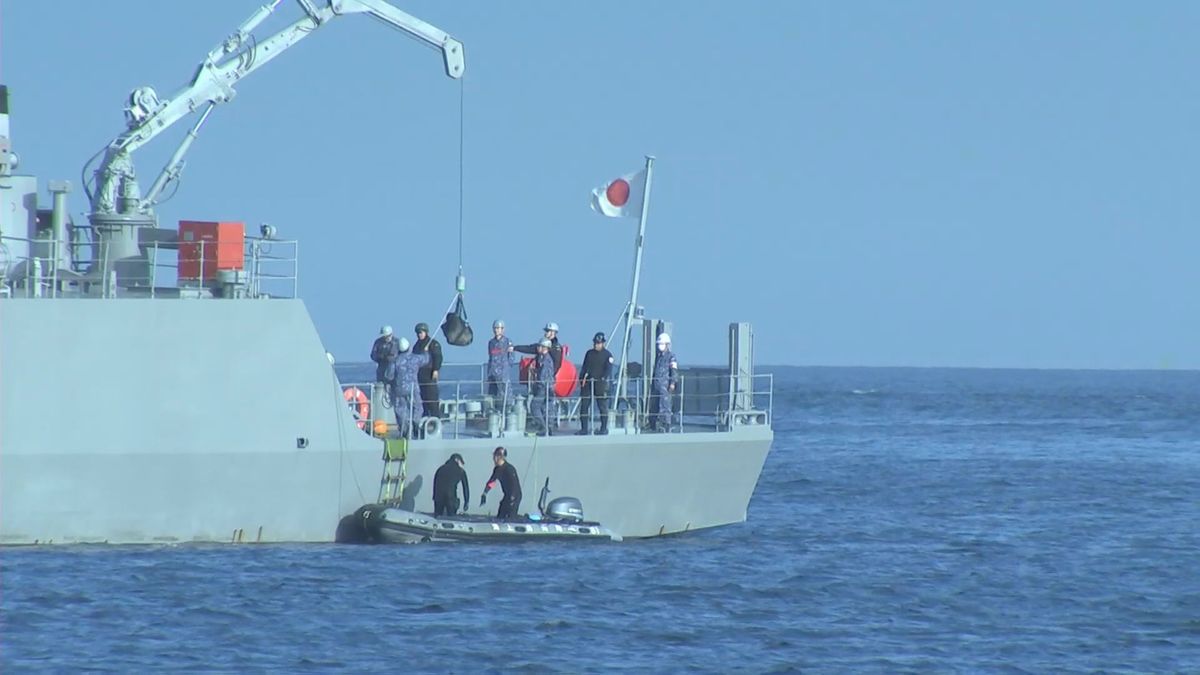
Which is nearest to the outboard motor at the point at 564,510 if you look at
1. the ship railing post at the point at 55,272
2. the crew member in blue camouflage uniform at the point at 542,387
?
the crew member in blue camouflage uniform at the point at 542,387

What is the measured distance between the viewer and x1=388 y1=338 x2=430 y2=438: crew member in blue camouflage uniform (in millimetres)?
22250

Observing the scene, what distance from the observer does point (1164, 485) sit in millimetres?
37688

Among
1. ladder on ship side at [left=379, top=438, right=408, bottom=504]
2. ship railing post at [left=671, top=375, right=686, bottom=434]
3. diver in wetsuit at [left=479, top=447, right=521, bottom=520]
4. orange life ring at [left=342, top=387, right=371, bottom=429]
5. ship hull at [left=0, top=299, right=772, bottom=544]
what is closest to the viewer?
ship hull at [left=0, top=299, right=772, bottom=544]

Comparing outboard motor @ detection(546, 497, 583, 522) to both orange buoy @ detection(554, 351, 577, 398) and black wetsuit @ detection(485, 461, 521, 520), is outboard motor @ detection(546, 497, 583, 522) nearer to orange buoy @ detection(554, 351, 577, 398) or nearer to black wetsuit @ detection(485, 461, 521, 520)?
black wetsuit @ detection(485, 461, 521, 520)

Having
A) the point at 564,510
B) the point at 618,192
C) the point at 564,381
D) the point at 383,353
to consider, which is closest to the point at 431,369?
the point at 383,353

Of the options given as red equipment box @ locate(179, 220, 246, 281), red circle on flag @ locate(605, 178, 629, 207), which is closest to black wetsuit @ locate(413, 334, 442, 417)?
red equipment box @ locate(179, 220, 246, 281)

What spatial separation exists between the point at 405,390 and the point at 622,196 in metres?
4.61

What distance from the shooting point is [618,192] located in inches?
985

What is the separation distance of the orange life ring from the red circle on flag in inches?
174

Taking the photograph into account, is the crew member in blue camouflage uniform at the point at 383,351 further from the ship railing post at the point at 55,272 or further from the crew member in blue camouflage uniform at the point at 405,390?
the ship railing post at the point at 55,272

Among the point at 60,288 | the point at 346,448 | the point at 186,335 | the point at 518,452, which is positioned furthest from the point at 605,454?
the point at 60,288

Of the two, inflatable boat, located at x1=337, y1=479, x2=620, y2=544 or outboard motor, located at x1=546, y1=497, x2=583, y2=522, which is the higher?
outboard motor, located at x1=546, y1=497, x2=583, y2=522

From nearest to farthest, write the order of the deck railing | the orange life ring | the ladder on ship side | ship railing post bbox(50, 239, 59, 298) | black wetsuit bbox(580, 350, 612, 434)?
ship railing post bbox(50, 239, 59, 298)
the ladder on ship side
the orange life ring
the deck railing
black wetsuit bbox(580, 350, 612, 434)

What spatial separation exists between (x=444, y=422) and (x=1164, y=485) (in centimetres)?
1969
